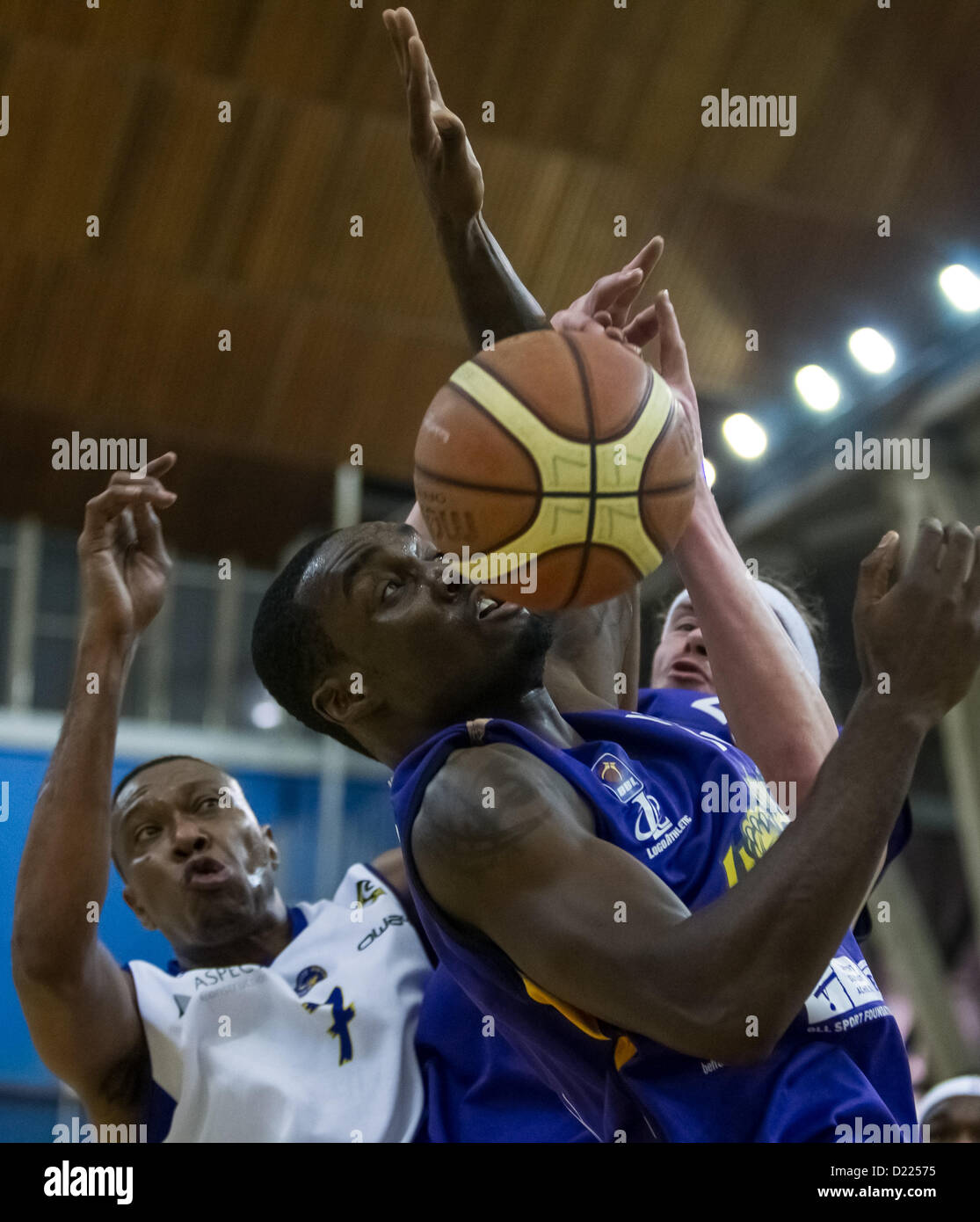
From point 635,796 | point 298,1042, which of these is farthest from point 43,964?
point 635,796

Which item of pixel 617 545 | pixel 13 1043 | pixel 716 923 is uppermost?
pixel 617 545

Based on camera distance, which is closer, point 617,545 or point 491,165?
point 617,545

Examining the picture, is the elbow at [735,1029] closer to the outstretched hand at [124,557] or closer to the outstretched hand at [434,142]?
the outstretched hand at [434,142]

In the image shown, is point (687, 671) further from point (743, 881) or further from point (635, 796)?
point (743, 881)

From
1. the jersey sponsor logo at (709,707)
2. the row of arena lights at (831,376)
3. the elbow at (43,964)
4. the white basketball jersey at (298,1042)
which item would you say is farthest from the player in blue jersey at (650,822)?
the row of arena lights at (831,376)

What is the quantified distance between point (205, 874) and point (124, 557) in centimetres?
92

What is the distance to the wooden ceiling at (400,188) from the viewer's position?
8.56 m

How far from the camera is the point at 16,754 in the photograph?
39.4 feet

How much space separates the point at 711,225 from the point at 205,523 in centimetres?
475

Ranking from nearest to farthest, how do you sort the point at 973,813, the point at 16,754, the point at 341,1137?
the point at 341,1137
the point at 973,813
the point at 16,754

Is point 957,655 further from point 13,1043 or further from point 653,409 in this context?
point 13,1043

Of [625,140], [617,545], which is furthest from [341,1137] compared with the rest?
[625,140]

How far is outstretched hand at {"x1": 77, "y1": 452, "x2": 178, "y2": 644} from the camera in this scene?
343 cm

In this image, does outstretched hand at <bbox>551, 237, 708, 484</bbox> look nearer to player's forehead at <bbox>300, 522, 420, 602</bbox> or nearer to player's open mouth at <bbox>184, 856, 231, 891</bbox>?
player's forehead at <bbox>300, 522, 420, 602</bbox>
